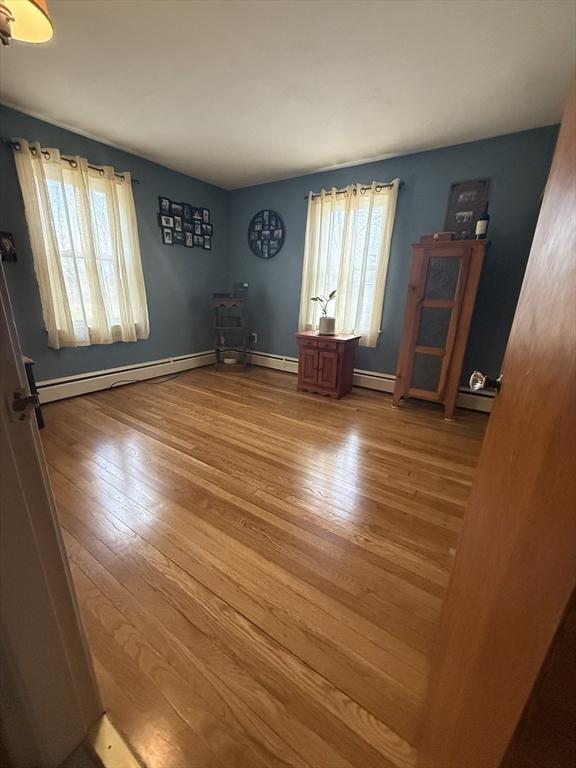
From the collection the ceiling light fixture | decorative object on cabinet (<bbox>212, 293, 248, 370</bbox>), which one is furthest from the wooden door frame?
decorative object on cabinet (<bbox>212, 293, 248, 370</bbox>)

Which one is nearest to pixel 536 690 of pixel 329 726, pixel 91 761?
pixel 329 726

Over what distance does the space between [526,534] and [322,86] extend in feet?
8.93

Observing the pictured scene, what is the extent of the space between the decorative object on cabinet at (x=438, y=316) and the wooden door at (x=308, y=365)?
875 millimetres

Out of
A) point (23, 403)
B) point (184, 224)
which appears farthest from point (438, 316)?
point (184, 224)

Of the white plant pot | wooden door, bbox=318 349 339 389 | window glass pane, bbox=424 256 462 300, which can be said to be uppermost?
window glass pane, bbox=424 256 462 300

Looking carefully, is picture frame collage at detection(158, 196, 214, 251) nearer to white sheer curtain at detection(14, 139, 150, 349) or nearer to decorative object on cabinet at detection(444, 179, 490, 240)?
white sheer curtain at detection(14, 139, 150, 349)

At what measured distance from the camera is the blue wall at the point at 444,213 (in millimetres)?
2518

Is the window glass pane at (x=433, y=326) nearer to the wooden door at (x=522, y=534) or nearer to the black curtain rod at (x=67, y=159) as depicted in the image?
the wooden door at (x=522, y=534)

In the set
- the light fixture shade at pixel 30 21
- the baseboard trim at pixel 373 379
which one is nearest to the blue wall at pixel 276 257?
the baseboard trim at pixel 373 379

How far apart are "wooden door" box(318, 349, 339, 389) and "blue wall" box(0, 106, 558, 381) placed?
0.59m

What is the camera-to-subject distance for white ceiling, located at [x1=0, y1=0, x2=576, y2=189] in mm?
1475

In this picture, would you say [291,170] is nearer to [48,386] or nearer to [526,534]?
[48,386]

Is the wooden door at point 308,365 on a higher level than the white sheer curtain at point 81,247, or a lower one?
lower

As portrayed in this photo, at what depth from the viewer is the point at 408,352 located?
2.89m
